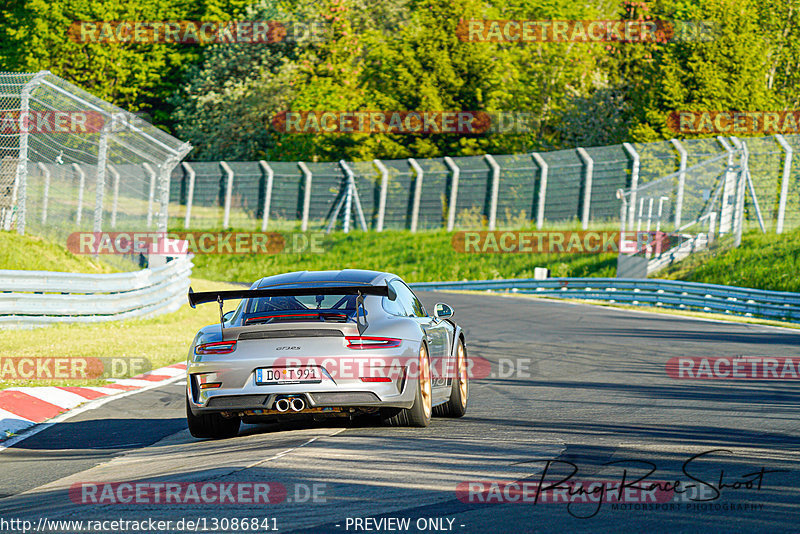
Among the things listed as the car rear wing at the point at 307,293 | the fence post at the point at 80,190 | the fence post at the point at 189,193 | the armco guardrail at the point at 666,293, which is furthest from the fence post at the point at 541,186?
the car rear wing at the point at 307,293

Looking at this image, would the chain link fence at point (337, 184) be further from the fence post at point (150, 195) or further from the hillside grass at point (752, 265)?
the hillside grass at point (752, 265)

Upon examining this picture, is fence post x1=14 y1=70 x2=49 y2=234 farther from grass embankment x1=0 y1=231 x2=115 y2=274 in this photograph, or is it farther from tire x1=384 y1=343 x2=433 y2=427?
tire x1=384 y1=343 x2=433 y2=427

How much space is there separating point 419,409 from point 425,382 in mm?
257

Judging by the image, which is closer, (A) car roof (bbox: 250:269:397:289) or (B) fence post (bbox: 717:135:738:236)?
(A) car roof (bbox: 250:269:397:289)

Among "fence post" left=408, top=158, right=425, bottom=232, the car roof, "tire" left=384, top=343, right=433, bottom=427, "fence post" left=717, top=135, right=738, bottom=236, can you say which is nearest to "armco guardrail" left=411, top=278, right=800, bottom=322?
"fence post" left=717, top=135, right=738, bottom=236

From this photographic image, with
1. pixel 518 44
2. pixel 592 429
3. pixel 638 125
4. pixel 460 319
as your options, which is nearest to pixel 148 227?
pixel 460 319

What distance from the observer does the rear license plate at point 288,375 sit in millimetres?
8398

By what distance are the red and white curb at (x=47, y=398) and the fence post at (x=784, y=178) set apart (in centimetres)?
2222

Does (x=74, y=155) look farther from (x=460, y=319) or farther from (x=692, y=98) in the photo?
(x=692, y=98)

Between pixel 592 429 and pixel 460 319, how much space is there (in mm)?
14840

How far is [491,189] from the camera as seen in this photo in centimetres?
4344

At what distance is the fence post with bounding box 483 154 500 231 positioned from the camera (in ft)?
139

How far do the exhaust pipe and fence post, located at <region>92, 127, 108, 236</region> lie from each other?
15.1 m
